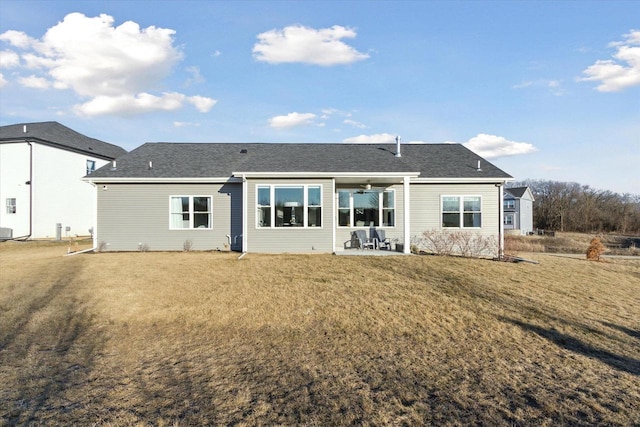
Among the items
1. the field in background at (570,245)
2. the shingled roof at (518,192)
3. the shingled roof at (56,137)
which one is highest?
the shingled roof at (56,137)

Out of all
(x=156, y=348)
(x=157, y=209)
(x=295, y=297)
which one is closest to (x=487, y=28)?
(x=295, y=297)

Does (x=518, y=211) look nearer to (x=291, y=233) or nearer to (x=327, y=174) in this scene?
Result: (x=327, y=174)

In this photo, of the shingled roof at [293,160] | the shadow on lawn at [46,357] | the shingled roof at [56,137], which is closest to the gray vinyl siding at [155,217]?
the shingled roof at [293,160]

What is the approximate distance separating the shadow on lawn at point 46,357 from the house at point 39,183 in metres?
17.0

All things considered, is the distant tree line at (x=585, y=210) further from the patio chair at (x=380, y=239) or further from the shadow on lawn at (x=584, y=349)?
the shadow on lawn at (x=584, y=349)

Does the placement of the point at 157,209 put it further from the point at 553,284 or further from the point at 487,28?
the point at 487,28

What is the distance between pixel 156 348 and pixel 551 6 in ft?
53.6

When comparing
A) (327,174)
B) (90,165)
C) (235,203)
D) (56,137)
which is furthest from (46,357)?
(90,165)

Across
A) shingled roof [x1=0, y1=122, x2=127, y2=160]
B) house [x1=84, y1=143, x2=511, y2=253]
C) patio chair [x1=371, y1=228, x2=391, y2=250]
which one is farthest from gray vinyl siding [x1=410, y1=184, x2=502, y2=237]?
shingled roof [x1=0, y1=122, x2=127, y2=160]

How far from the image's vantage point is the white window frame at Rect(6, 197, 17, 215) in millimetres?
22891

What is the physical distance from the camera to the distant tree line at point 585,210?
48.5 metres

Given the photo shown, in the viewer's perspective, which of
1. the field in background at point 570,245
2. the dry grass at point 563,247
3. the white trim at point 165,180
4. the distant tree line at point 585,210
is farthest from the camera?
the distant tree line at point 585,210

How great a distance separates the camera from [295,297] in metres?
8.39

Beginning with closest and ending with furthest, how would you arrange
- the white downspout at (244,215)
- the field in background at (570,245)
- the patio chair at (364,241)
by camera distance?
1. the white downspout at (244,215)
2. the patio chair at (364,241)
3. the field in background at (570,245)
